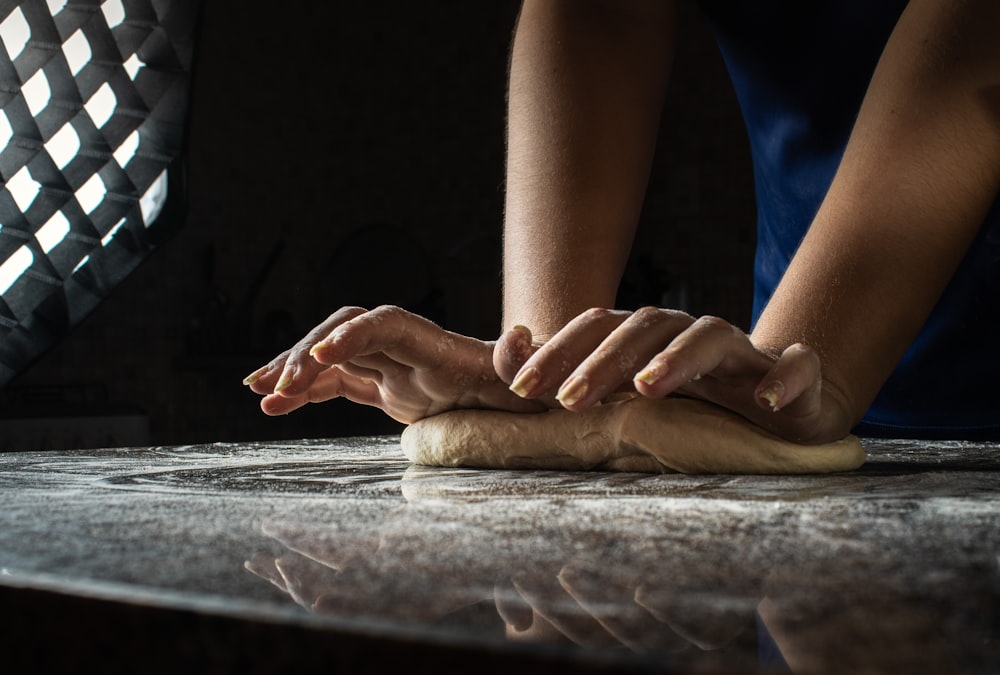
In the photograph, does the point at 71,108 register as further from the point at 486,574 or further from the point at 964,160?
the point at 486,574

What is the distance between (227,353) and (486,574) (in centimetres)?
226

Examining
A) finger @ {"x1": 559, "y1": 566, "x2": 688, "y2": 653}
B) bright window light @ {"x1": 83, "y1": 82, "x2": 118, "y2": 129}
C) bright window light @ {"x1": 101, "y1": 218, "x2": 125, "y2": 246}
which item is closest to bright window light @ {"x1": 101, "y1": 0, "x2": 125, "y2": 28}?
bright window light @ {"x1": 83, "y1": 82, "x2": 118, "y2": 129}

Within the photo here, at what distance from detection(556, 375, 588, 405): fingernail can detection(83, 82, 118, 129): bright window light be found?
1.33m

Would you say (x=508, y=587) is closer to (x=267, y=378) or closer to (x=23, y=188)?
(x=267, y=378)

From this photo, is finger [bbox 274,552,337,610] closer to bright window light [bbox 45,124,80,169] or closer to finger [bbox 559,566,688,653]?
finger [bbox 559,566,688,653]

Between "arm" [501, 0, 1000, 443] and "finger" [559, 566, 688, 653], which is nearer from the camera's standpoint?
"finger" [559, 566, 688, 653]

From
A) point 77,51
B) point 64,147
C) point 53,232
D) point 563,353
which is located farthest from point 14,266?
point 563,353

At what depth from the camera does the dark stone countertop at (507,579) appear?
21 centimetres

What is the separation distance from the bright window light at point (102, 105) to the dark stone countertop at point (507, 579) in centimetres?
125

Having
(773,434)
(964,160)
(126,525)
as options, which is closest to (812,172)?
(964,160)

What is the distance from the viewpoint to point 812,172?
1.10 m

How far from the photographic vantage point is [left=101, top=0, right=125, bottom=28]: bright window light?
170 centimetres

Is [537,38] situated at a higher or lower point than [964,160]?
higher

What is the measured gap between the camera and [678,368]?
0.56 meters
